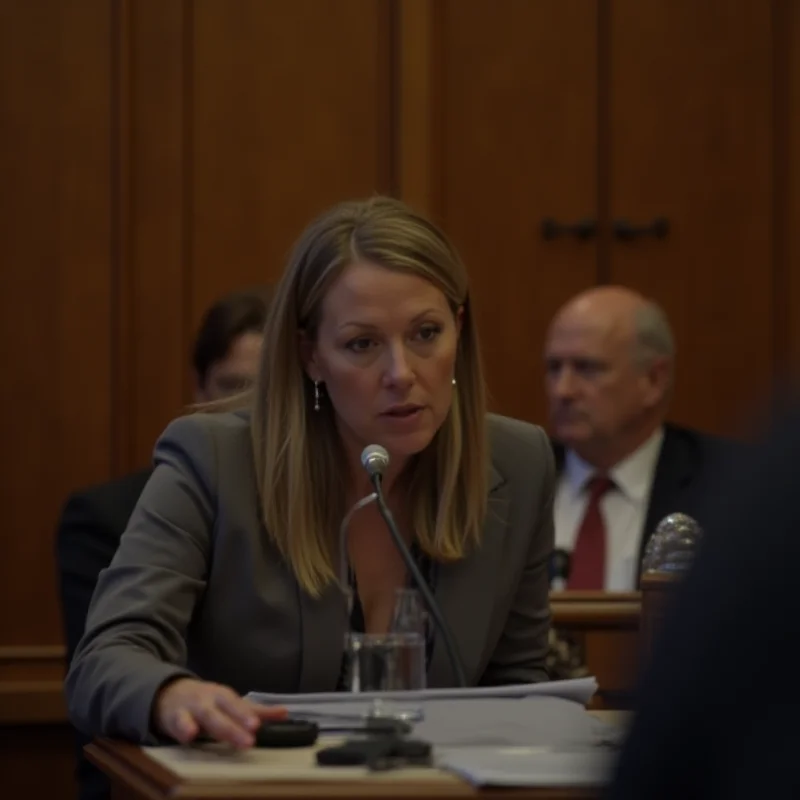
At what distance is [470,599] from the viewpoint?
98.9 inches

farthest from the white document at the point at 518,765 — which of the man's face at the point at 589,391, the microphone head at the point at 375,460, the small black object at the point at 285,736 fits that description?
the man's face at the point at 589,391

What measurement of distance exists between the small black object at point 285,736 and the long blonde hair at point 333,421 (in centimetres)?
62

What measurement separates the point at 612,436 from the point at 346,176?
1.02 m

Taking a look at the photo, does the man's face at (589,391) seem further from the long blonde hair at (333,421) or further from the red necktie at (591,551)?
the long blonde hair at (333,421)

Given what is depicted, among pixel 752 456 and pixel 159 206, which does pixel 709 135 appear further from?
pixel 752 456

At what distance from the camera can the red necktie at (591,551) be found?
443 centimetres

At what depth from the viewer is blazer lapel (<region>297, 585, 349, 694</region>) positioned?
239 centimetres

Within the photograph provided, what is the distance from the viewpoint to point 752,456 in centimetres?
63

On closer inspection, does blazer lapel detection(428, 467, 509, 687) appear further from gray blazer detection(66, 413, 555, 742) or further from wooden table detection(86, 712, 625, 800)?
wooden table detection(86, 712, 625, 800)

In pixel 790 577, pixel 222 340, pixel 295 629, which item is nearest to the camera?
pixel 790 577

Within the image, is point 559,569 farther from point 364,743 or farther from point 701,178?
point 364,743

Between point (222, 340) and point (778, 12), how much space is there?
6.54ft

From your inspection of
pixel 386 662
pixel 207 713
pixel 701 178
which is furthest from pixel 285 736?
pixel 701 178

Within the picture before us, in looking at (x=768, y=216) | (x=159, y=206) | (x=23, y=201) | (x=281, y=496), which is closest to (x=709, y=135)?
(x=768, y=216)
